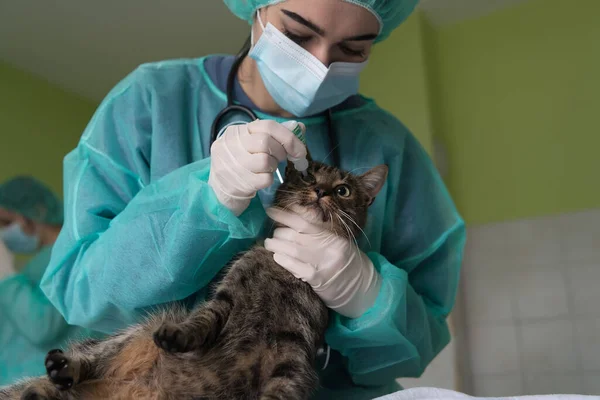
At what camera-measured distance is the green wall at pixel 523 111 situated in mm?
2697

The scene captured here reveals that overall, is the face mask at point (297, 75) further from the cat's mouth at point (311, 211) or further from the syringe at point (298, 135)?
the cat's mouth at point (311, 211)

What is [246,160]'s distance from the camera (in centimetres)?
101

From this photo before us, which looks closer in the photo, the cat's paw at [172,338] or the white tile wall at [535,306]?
the cat's paw at [172,338]

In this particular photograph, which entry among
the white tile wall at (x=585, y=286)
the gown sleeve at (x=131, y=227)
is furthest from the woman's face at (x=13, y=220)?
the white tile wall at (x=585, y=286)

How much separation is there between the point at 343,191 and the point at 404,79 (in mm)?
1923

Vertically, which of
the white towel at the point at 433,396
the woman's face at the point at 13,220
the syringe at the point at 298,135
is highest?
the syringe at the point at 298,135

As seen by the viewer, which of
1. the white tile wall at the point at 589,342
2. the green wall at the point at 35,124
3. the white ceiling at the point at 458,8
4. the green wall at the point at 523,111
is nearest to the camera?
the white tile wall at the point at 589,342

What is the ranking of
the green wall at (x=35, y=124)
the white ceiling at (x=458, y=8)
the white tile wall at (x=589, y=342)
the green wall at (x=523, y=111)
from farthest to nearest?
1. the green wall at (x=35, y=124)
2. the white ceiling at (x=458, y=8)
3. the green wall at (x=523, y=111)
4. the white tile wall at (x=589, y=342)

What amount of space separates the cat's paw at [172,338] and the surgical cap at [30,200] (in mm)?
2335

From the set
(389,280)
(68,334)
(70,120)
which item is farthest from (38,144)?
(389,280)

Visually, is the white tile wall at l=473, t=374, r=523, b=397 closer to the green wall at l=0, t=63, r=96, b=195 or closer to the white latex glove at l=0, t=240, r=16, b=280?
the white latex glove at l=0, t=240, r=16, b=280

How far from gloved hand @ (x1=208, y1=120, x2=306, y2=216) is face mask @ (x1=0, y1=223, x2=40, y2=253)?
2.27 m

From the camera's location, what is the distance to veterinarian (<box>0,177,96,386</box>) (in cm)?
232

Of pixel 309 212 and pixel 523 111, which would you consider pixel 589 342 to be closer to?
pixel 523 111
